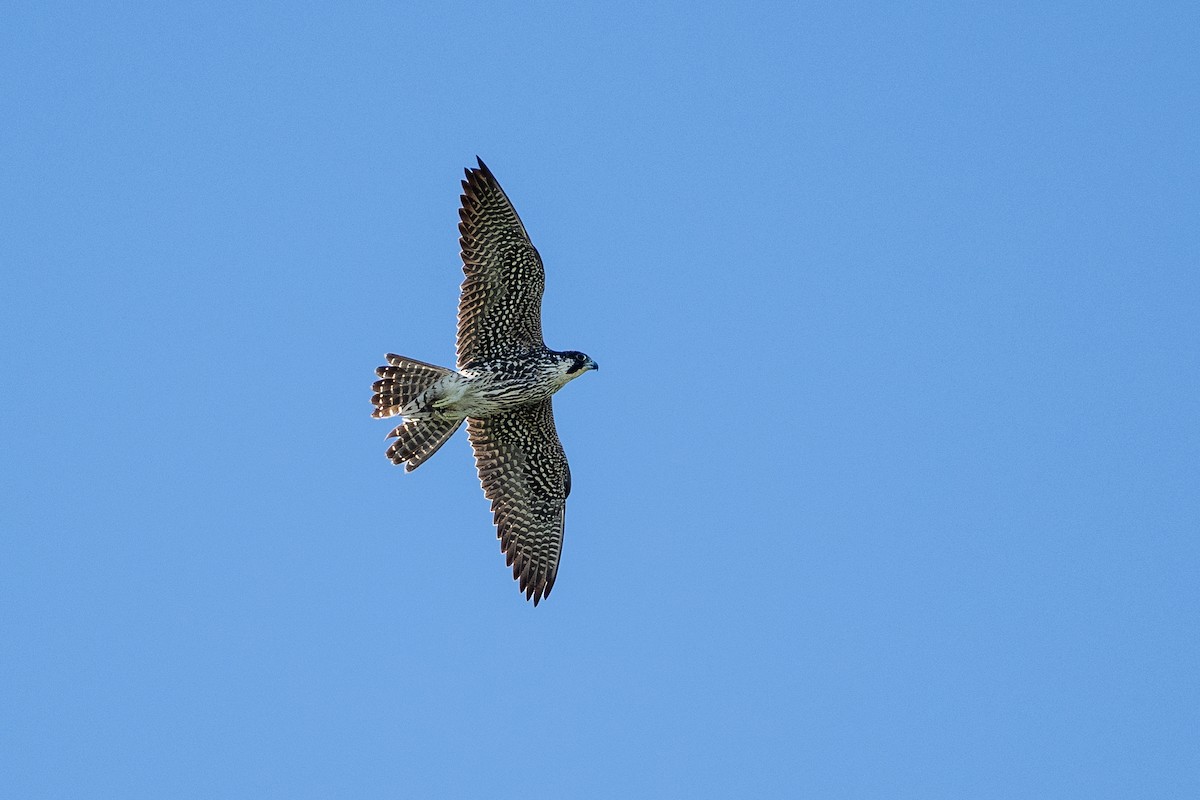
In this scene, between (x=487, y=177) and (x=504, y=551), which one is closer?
(x=487, y=177)

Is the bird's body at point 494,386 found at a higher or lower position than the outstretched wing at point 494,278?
lower

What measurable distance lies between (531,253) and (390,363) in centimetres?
156

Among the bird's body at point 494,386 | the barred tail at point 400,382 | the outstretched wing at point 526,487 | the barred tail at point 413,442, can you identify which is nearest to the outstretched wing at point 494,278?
the bird's body at point 494,386

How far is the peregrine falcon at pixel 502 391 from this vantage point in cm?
1598

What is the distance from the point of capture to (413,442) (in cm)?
1633

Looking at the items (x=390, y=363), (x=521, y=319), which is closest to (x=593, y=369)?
(x=521, y=319)

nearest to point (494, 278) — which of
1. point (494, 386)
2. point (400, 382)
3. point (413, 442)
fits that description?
point (494, 386)

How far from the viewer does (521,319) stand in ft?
53.5

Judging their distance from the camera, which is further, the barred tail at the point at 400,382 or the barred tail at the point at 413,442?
the barred tail at the point at 413,442

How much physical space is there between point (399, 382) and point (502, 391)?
0.94 m

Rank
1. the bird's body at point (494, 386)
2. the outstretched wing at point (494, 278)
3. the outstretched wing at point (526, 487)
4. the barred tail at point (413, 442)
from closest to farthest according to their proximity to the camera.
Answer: the outstretched wing at point (494, 278) → the bird's body at point (494, 386) → the barred tail at point (413, 442) → the outstretched wing at point (526, 487)

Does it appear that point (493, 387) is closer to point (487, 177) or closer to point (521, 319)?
point (521, 319)

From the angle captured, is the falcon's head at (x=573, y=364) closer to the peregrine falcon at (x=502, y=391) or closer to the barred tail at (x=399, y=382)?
the peregrine falcon at (x=502, y=391)

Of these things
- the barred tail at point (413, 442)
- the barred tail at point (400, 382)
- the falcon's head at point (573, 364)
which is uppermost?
the falcon's head at point (573, 364)
